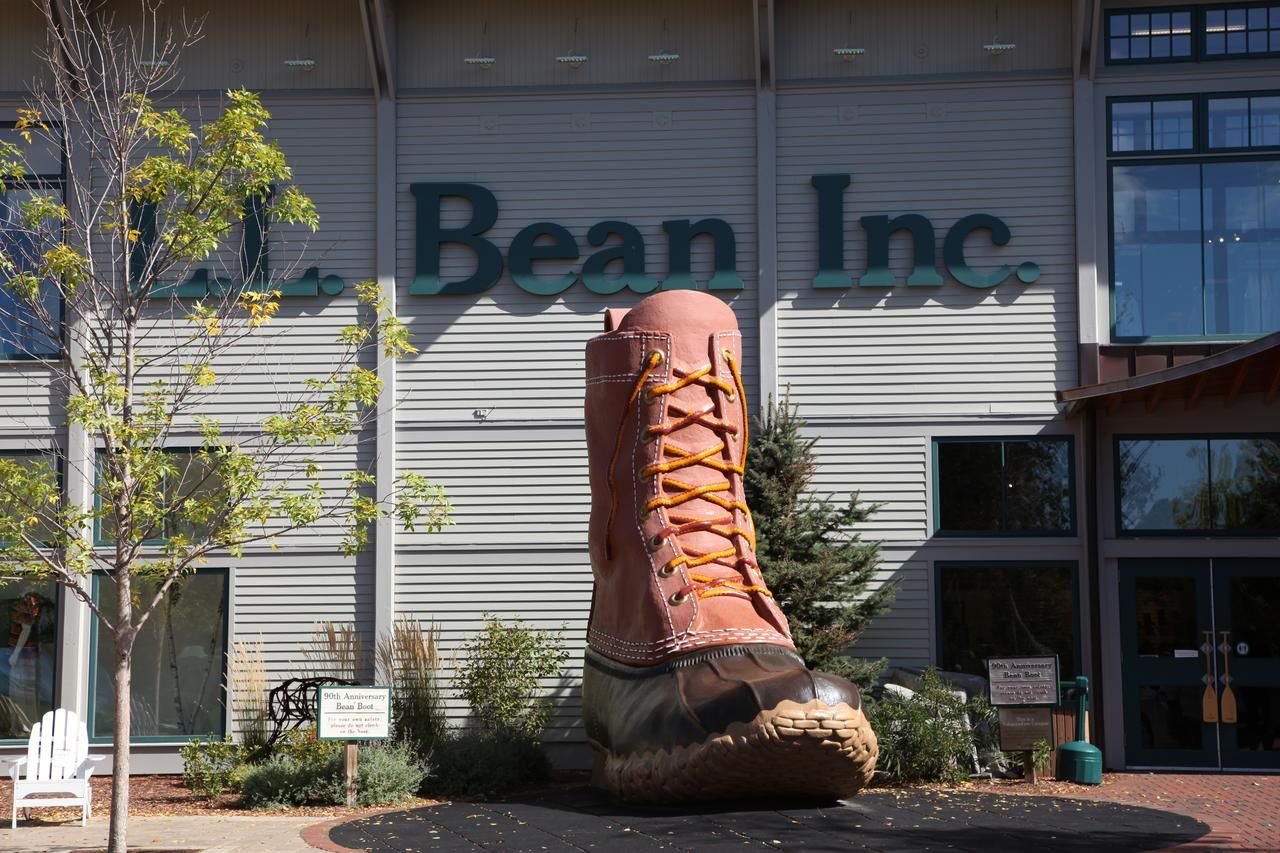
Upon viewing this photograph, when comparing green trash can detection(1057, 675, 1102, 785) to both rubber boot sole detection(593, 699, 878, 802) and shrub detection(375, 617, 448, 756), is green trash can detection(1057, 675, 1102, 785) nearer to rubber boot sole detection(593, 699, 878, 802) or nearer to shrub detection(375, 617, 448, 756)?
rubber boot sole detection(593, 699, 878, 802)

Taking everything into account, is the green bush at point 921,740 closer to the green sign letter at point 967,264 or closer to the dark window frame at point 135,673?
the green sign letter at point 967,264

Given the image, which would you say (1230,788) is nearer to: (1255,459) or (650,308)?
(1255,459)

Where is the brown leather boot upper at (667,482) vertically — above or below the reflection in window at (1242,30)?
below

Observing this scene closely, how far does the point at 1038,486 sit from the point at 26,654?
9.56 metres

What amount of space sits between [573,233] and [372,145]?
213cm

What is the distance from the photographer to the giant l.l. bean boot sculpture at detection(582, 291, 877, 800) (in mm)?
7195

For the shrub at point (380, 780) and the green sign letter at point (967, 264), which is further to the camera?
→ the green sign letter at point (967, 264)

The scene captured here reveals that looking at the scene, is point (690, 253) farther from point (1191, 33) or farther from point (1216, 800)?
point (1216, 800)

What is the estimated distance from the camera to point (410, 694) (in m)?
12.8

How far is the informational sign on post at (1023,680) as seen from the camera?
38.0ft

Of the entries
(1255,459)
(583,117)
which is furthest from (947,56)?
(1255,459)

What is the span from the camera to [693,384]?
8805mm

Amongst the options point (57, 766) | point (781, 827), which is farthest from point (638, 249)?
point (781, 827)

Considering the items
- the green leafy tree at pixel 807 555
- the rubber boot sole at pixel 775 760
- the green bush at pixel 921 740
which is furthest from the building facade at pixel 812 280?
the rubber boot sole at pixel 775 760
